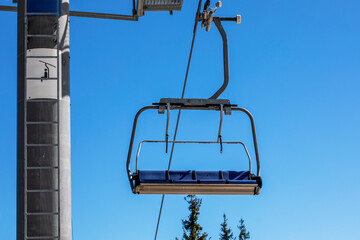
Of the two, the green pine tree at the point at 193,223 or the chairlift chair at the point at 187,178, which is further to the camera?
the green pine tree at the point at 193,223

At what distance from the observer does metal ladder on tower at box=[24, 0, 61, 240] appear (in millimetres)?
8625

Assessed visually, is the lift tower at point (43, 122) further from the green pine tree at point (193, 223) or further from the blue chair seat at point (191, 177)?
the green pine tree at point (193, 223)

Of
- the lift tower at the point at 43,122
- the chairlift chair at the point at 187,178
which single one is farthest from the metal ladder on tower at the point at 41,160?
the chairlift chair at the point at 187,178

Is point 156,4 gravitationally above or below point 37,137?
above

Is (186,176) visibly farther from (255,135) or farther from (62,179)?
(62,179)

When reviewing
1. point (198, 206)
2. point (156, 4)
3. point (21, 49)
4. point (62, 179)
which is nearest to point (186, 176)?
point (62, 179)

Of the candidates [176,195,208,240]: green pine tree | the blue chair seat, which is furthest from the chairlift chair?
[176,195,208,240]: green pine tree

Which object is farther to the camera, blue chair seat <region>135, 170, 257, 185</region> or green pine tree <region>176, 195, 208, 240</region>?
green pine tree <region>176, 195, 208, 240</region>

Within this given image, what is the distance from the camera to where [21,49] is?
9117 mm

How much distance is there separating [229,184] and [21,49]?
9.37ft

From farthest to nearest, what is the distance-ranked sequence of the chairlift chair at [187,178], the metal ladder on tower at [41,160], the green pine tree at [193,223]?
the green pine tree at [193,223]
the metal ladder on tower at [41,160]
the chairlift chair at [187,178]

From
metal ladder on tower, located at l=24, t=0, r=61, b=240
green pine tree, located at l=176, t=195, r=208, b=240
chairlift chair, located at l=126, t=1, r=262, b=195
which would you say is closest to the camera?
chairlift chair, located at l=126, t=1, r=262, b=195

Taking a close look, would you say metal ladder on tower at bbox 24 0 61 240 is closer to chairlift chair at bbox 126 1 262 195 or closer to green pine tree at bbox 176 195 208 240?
chairlift chair at bbox 126 1 262 195

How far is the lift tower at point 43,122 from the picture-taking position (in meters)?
8.64
